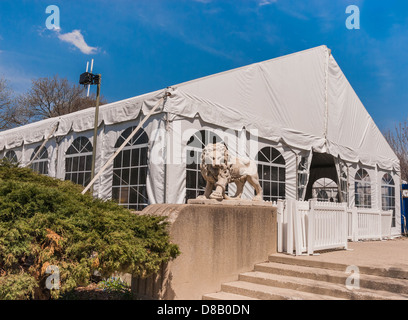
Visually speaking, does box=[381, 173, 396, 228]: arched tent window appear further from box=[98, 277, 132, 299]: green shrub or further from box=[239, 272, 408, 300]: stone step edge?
box=[98, 277, 132, 299]: green shrub

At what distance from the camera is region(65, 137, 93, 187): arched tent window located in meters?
11.3

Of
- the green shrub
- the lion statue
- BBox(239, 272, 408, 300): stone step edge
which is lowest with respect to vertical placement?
the green shrub

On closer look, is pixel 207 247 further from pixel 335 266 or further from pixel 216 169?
pixel 335 266

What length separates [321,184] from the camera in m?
22.8

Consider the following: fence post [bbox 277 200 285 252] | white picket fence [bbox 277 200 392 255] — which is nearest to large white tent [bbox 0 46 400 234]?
fence post [bbox 277 200 285 252]

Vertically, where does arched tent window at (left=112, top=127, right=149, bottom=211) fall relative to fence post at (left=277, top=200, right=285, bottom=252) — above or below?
above

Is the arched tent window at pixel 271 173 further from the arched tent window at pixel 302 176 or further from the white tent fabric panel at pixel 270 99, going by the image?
the arched tent window at pixel 302 176

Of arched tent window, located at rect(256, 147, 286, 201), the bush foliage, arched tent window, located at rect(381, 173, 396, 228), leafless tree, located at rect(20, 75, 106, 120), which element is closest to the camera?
the bush foliage

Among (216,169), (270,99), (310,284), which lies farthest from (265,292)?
(270,99)

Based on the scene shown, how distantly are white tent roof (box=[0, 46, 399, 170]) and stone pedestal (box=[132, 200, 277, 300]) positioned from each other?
3.98 meters

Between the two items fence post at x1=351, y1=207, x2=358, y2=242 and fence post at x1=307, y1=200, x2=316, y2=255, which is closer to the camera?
fence post at x1=307, y1=200, x2=316, y2=255

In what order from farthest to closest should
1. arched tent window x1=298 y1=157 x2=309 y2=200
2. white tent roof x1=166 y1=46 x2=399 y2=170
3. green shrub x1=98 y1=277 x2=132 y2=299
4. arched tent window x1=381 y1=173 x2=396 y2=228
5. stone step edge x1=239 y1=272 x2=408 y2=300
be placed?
arched tent window x1=381 y1=173 x2=396 y2=228 < arched tent window x1=298 y1=157 x2=309 y2=200 < white tent roof x1=166 y1=46 x2=399 y2=170 < green shrub x1=98 y1=277 x2=132 y2=299 < stone step edge x1=239 y1=272 x2=408 y2=300

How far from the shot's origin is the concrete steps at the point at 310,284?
182 inches
